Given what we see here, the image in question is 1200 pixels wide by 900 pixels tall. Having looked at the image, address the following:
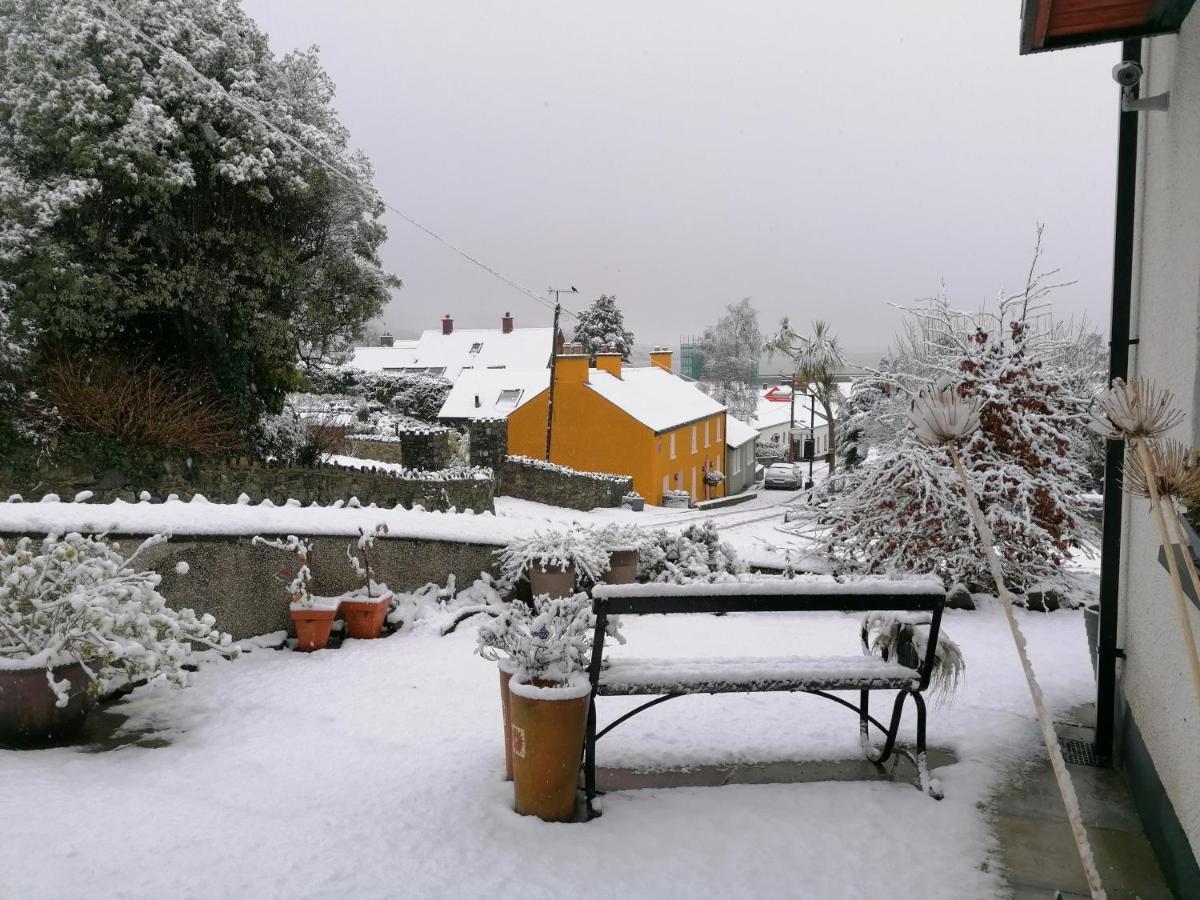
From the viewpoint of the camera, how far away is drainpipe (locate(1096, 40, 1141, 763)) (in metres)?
4.09

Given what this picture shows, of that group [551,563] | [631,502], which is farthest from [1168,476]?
[631,502]

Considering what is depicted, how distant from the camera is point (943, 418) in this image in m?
2.46

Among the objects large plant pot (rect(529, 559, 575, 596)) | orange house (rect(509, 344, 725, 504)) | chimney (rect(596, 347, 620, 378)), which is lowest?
large plant pot (rect(529, 559, 575, 596))

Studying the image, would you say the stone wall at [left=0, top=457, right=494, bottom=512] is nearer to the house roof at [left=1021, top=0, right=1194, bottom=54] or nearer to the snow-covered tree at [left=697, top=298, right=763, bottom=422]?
the house roof at [left=1021, top=0, right=1194, bottom=54]

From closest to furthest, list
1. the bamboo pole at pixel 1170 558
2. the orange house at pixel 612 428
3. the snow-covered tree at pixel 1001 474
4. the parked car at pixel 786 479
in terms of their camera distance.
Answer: the bamboo pole at pixel 1170 558 < the snow-covered tree at pixel 1001 474 < the orange house at pixel 612 428 < the parked car at pixel 786 479

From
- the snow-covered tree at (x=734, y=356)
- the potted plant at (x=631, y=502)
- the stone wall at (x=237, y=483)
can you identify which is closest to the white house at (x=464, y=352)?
the snow-covered tree at (x=734, y=356)

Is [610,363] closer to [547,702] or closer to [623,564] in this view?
[623,564]

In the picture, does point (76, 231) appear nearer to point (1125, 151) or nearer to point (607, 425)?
point (1125, 151)

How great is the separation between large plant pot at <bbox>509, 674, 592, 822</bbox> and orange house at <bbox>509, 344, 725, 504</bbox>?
86.0 feet

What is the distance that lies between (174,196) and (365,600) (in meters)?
11.5

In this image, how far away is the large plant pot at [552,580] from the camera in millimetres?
7480

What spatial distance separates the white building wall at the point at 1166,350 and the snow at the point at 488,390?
98.0ft

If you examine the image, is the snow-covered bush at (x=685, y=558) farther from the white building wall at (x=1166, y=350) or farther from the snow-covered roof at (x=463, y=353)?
the snow-covered roof at (x=463, y=353)

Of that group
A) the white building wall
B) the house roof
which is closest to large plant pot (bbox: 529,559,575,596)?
the white building wall
